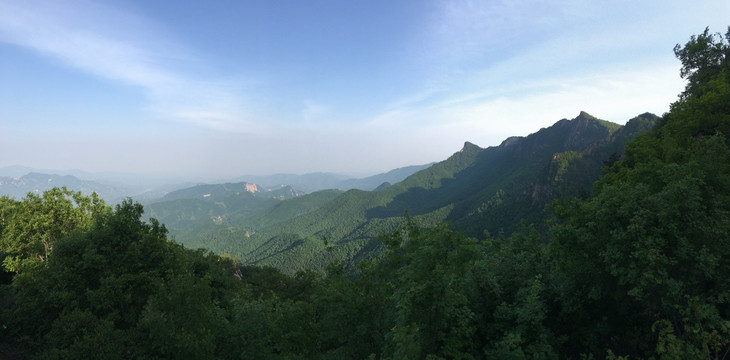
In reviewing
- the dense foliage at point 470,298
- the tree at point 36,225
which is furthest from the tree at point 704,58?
the tree at point 36,225

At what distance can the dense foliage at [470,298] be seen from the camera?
34.4 ft

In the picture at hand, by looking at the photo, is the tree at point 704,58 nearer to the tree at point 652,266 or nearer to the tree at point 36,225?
the tree at point 652,266

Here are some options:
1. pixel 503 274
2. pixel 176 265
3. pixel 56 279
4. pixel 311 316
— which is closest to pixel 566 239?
pixel 503 274

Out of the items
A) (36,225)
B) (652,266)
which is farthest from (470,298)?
(36,225)

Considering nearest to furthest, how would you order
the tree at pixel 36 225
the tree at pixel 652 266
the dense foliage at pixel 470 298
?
the tree at pixel 652 266 → the dense foliage at pixel 470 298 → the tree at pixel 36 225

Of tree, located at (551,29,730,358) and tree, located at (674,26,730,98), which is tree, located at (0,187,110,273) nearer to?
tree, located at (551,29,730,358)

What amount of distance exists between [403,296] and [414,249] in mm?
3716

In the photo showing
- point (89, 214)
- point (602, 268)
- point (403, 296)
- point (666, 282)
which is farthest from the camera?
point (89, 214)

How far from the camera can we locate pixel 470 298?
13.7m

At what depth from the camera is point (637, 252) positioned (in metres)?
10.4

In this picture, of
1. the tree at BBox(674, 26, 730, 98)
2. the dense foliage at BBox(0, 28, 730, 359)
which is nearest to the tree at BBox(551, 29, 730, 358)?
the dense foliage at BBox(0, 28, 730, 359)

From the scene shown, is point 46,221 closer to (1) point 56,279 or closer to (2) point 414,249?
(1) point 56,279

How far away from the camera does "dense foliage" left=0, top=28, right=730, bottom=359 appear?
10.5 m

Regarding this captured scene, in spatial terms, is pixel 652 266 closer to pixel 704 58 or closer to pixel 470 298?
pixel 470 298
